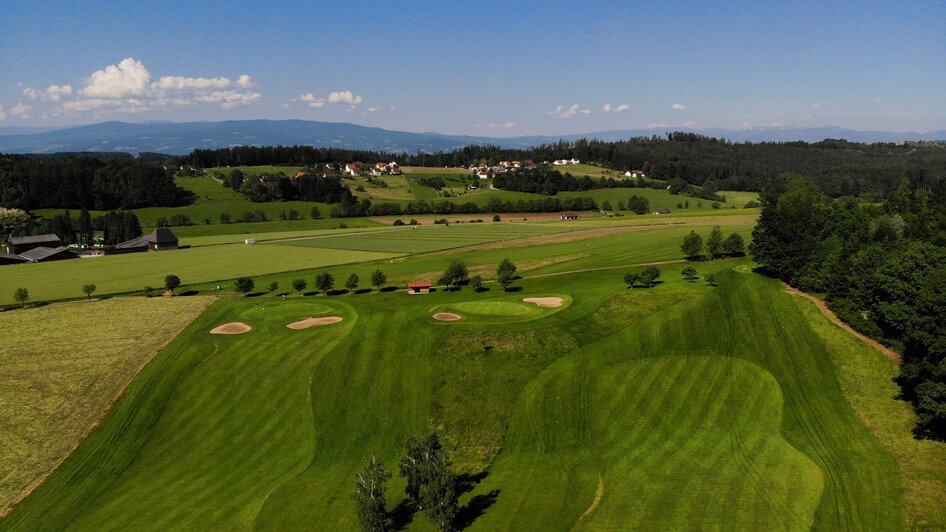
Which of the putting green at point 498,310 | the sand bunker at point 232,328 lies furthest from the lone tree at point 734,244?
the sand bunker at point 232,328

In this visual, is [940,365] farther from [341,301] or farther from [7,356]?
[7,356]

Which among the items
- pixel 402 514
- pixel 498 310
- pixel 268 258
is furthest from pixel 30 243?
pixel 402 514

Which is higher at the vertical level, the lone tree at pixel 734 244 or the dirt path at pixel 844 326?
the lone tree at pixel 734 244

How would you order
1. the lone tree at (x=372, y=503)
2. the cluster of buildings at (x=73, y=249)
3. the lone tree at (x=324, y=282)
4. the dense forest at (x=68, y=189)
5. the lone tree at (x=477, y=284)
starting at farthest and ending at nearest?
the dense forest at (x=68, y=189)
the cluster of buildings at (x=73, y=249)
the lone tree at (x=324, y=282)
the lone tree at (x=477, y=284)
the lone tree at (x=372, y=503)

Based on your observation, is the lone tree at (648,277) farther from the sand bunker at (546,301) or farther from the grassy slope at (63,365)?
the grassy slope at (63,365)

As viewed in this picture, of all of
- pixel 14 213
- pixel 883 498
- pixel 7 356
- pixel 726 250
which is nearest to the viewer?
pixel 883 498

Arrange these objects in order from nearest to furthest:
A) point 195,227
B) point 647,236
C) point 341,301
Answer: point 341,301
point 647,236
point 195,227

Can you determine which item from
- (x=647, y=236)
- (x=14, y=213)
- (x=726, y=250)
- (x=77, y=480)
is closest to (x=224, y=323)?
(x=77, y=480)

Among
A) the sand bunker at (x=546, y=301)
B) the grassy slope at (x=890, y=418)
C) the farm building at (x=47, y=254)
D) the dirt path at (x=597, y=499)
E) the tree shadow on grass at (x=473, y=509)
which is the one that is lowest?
the tree shadow on grass at (x=473, y=509)
